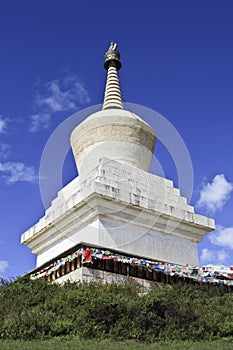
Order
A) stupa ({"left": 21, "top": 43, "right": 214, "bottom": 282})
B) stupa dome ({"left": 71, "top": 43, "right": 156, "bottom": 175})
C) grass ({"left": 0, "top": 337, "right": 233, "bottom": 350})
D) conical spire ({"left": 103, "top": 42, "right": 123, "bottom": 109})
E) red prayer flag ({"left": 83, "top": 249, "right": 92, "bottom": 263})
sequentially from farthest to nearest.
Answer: conical spire ({"left": 103, "top": 42, "right": 123, "bottom": 109}) < stupa dome ({"left": 71, "top": 43, "right": 156, "bottom": 175}) < stupa ({"left": 21, "top": 43, "right": 214, "bottom": 282}) < red prayer flag ({"left": 83, "top": 249, "right": 92, "bottom": 263}) < grass ({"left": 0, "top": 337, "right": 233, "bottom": 350})

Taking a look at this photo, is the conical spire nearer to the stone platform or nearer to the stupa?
the stupa

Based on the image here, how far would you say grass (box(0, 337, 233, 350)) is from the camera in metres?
6.32

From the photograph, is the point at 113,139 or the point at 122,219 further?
the point at 113,139

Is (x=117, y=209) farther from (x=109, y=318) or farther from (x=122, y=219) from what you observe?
(x=109, y=318)

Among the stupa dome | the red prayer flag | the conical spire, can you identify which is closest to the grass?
the red prayer flag

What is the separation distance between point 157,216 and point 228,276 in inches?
140

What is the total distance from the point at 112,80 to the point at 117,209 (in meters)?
8.54

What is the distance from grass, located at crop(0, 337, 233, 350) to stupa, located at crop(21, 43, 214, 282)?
191 inches

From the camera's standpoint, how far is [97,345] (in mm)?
6543

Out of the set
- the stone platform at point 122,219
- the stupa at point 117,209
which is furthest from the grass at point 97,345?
the stone platform at point 122,219

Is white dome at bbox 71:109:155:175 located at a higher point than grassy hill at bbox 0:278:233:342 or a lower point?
higher

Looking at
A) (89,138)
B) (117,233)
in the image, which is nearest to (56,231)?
(117,233)

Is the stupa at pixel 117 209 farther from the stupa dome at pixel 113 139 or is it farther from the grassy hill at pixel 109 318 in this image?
the grassy hill at pixel 109 318

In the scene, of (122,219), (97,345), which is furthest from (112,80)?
(97,345)
